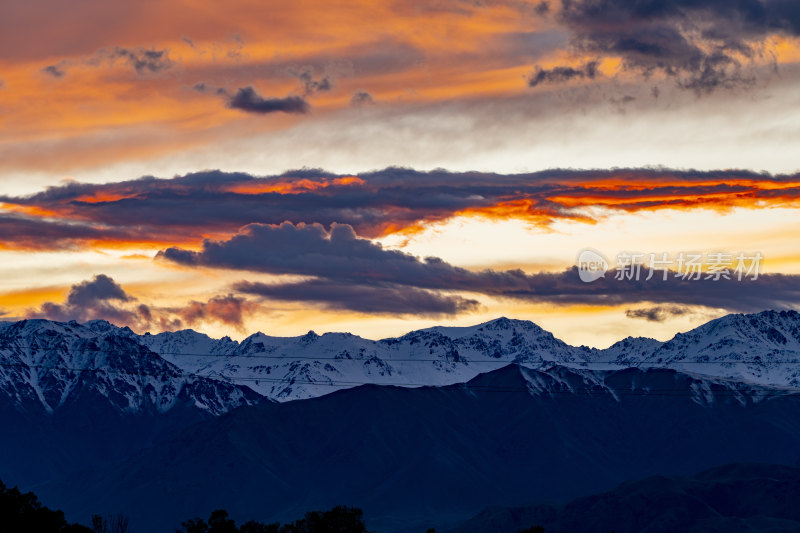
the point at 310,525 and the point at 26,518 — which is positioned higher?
the point at 26,518

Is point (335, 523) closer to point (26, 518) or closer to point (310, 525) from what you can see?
point (310, 525)

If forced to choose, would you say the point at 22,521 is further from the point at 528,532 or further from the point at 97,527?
the point at 528,532

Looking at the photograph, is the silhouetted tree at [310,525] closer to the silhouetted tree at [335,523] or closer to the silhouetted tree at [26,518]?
the silhouetted tree at [335,523]

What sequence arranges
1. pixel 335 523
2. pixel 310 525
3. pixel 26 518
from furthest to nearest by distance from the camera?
pixel 310 525 → pixel 335 523 → pixel 26 518

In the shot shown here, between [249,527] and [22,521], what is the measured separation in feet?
105

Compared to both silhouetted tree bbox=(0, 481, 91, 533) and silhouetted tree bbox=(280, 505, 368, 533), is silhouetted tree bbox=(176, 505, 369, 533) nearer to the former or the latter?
silhouetted tree bbox=(280, 505, 368, 533)

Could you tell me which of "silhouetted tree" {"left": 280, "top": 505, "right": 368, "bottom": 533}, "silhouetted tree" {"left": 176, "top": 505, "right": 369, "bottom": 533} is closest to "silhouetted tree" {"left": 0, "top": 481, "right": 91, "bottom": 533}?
"silhouetted tree" {"left": 176, "top": 505, "right": 369, "bottom": 533}

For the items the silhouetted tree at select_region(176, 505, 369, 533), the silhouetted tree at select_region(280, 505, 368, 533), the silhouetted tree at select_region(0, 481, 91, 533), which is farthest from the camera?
the silhouetted tree at select_region(280, 505, 368, 533)

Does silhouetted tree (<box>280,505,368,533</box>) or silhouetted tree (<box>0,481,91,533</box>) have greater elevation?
silhouetted tree (<box>0,481,91,533</box>)

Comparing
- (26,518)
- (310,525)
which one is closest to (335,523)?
(310,525)

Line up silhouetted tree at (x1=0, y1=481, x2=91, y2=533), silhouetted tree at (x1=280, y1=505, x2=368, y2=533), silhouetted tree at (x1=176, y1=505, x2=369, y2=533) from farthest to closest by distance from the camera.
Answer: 1. silhouetted tree at (x1=280, y1=505, x2=368, y2=533)
2. silhouetted tree at (x1=176, y1=505, x2=369, y2=533)
3. silhouetted tree at (x1=0, y1=481, x2=91, y2=533)

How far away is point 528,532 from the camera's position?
163 m

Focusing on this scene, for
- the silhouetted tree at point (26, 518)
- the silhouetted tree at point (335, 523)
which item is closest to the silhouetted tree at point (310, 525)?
the silhouetted tree at point (335, 523)

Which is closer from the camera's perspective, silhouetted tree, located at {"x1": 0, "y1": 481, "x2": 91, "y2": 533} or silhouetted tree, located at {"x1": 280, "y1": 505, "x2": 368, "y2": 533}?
silhouetted tree, located at {"x1": 0, "y1": 481, "x2": 91, "y2": 533}
